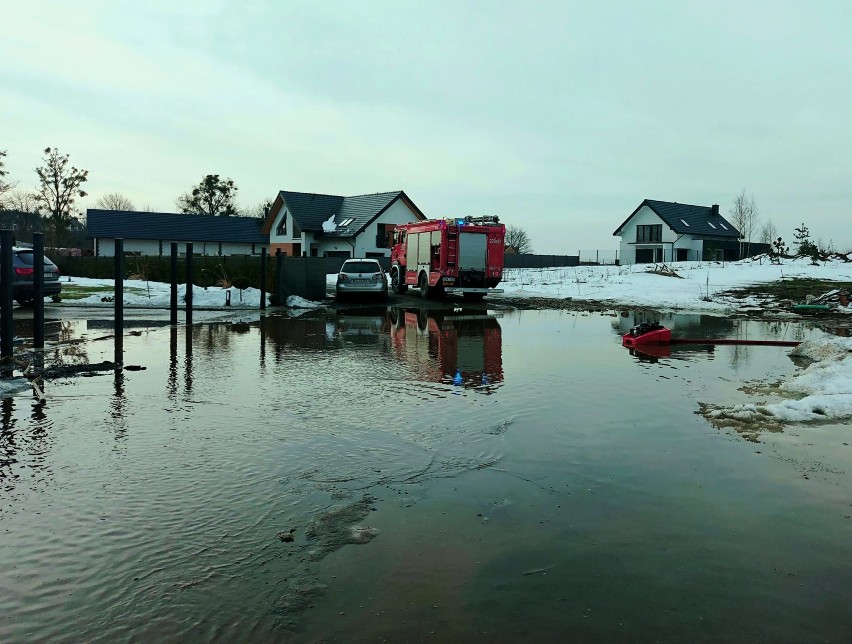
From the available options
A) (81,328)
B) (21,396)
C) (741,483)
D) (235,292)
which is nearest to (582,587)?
(741,483)

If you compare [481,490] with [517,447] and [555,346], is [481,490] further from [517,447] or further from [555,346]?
[555,346]

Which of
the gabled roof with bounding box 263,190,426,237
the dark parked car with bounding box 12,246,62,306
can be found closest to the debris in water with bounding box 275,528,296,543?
the dark parked car with bounding box 12,246,62,306

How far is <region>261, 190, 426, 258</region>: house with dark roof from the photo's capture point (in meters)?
56.7

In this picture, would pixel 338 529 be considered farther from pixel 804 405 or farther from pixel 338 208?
pixel 338 208

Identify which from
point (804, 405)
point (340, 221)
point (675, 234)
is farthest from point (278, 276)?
point (675, 234)

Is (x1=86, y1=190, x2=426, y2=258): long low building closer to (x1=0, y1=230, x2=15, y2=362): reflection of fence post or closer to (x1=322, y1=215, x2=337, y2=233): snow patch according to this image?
(x1=322, y1=215, x2=337, y2=233): snow patch

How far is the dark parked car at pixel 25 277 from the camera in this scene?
1906cm

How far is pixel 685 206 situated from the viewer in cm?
7831

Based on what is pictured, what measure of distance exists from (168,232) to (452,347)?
5739 cm

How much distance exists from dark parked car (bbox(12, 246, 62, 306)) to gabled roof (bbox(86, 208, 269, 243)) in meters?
43.7

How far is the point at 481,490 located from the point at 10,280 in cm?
719

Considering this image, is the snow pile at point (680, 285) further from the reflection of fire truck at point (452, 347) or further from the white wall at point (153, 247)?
the white wall at point (153, 247)

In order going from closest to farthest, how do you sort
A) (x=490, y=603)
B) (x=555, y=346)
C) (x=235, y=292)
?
(x=490, y=603) < (x=555, y=346) < (x=235, y=292)

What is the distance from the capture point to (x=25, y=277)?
63.1 feet
